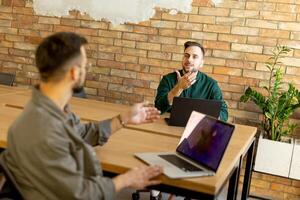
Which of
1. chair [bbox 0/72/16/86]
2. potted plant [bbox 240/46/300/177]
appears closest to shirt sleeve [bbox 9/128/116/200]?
potted plant [bbox 240/46/300/177]

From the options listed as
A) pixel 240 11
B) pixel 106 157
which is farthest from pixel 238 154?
pixel 240 11

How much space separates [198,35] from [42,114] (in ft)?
8.13

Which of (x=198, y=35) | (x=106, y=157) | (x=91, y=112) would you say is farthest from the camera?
(x=198, y=35)

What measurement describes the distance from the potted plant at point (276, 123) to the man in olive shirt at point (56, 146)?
1908 millimetres

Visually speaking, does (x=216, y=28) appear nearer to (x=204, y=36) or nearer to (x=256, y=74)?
(x=204, y=36)

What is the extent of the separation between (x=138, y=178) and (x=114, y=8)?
2629 millimetres

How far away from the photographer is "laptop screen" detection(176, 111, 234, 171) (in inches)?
58.9

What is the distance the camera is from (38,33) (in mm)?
4023

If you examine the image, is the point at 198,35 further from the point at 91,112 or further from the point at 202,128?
the point at 202,128

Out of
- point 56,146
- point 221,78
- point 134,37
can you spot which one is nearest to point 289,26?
point 221,78

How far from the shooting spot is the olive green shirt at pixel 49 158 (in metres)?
1.25

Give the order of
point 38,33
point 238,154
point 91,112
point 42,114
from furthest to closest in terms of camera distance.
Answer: point 38,33 < point 91,112 < point 238,154 < point 42,114

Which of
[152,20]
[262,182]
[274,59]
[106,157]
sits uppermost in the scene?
[152,20]

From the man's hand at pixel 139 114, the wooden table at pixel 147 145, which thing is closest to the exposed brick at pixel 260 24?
the wooden table at pixel 147 145
